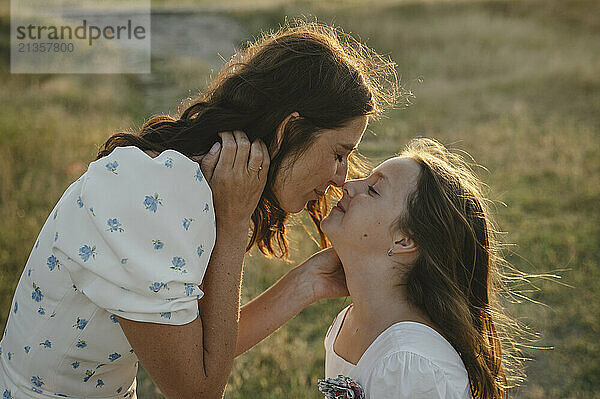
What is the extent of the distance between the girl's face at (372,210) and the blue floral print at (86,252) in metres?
0.87

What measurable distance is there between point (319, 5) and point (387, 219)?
1173cm

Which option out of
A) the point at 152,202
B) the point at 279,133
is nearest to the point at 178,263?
the point at 152,202

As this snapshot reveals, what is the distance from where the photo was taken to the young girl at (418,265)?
259 cm

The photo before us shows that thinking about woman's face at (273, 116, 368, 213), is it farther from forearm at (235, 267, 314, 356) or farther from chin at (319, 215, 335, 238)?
forearm at (235, 267, 314, 356)

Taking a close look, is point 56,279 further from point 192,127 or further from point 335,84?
point 335,84

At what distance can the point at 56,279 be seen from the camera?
220 cm

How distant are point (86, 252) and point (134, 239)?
137mm

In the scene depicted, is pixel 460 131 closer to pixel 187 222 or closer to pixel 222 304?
pixel 222 304

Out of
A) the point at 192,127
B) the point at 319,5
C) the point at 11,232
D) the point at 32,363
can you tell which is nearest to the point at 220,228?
the point at 192,127

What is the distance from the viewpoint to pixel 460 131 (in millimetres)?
9234

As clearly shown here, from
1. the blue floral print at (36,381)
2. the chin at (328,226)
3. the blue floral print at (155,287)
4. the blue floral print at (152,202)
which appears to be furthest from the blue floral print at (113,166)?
the chin at (328,226)

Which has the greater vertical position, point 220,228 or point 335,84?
point 335,84

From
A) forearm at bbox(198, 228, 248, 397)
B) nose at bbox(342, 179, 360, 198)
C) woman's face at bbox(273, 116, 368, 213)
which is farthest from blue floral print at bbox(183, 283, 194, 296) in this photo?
nose at bbox(342, 179, 360, 198)

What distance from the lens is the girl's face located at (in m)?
2.64
